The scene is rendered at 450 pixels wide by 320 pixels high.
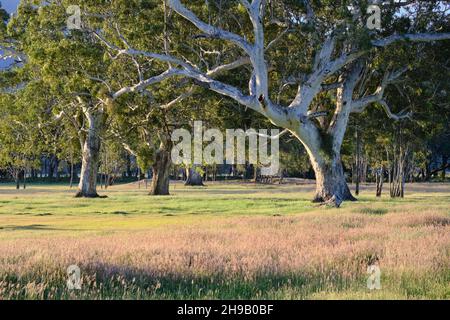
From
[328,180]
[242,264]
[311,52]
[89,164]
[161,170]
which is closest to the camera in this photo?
[242,264]

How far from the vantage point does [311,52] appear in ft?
104

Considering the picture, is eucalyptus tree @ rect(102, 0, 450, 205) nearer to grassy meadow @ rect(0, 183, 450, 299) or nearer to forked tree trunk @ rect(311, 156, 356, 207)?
forked tree trunk @ rect(311, 156, 356, 207)

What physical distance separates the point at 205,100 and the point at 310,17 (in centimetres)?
1242

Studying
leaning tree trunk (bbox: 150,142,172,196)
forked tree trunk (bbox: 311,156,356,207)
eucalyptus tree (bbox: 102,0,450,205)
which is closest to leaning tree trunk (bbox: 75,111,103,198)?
leaning tree trunk (bbox: 150,142,172,196)

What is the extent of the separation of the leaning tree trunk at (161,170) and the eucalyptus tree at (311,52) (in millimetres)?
13121

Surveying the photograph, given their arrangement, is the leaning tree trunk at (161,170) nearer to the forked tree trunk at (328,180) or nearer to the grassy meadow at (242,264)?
the forked tree trunk at (328,180)

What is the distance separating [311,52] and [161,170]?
66.6ft

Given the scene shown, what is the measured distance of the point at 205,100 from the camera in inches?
1586

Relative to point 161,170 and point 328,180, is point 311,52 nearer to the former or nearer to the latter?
point 328,180

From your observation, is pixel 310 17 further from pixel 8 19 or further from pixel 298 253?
pixel 8 19

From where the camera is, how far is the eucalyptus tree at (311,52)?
1067 inches

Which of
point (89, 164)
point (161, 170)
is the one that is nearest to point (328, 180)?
point (89, 164)
